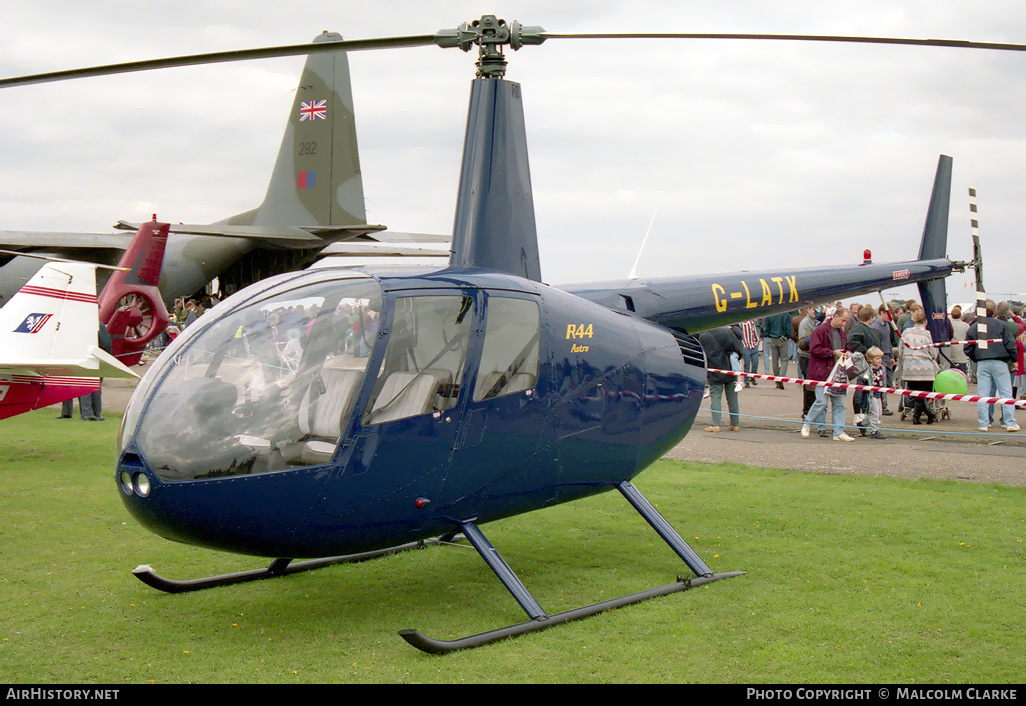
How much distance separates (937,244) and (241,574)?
335 inches

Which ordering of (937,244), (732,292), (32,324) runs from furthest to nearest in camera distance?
(32,324) → (937,244) → (732,292)

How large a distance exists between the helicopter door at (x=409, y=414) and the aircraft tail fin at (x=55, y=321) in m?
6.25

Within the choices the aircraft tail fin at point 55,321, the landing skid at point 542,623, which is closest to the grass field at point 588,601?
the landing skid at point 542,623

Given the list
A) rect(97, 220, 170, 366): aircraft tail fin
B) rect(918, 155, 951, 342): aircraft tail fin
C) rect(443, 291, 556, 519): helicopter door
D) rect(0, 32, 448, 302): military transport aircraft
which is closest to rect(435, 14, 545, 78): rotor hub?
rect(443, 291, 556, 519): helicopter door

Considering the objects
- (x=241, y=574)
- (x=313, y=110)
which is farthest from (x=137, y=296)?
(x=241, y=574)

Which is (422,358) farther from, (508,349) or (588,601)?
(588,601)

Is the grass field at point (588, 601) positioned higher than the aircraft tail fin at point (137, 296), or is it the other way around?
the aircraft tail fin at point (137, 296)

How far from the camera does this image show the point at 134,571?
5.75 metres

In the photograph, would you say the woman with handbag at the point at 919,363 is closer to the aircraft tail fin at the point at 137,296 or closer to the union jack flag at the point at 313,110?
the aircraft tail fin at the point at 137,296

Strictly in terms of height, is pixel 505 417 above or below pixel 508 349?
below

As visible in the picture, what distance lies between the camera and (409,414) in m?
4.66

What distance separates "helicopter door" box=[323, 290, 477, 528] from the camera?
176 inches

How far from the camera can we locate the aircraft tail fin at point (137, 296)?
1585 centimetres

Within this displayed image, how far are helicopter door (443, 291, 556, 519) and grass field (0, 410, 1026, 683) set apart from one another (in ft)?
2.64
